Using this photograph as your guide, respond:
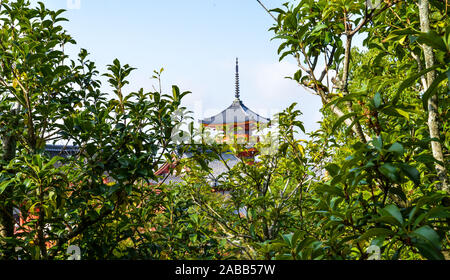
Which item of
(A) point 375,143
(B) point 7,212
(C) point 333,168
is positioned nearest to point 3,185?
(B) point 7,212

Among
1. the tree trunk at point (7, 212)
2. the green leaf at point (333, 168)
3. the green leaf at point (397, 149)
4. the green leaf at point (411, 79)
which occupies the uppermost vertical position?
the green leaf at point (411, 79)

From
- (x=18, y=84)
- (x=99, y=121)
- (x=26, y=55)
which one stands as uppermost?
(x=26, y=55)

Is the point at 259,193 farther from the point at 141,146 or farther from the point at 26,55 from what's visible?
the point at 26,55

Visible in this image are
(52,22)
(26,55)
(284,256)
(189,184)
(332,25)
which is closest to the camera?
(284,256)

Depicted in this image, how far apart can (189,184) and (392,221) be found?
2088 mm

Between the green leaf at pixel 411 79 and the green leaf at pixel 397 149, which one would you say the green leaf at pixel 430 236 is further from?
the green leaf at pixel 411 79

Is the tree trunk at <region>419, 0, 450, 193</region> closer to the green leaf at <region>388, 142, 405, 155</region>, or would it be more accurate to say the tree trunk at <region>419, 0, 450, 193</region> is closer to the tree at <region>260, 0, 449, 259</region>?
the tree at <region>260, 0, 449, 259</region>

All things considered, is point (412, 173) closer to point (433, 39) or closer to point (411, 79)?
point (411, 79)

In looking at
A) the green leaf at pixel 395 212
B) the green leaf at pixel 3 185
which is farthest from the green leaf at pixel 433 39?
the green leaf at pixel 3 185

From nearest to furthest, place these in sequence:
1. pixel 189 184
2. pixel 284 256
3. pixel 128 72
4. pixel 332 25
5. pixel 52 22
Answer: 1. pixel 284 256
2. pixel 332 25
3. pixel 128 72
4. pixel 52 22
5. pixel 189 184

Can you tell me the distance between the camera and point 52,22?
2.14m

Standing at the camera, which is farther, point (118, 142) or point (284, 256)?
point (118, 142)
